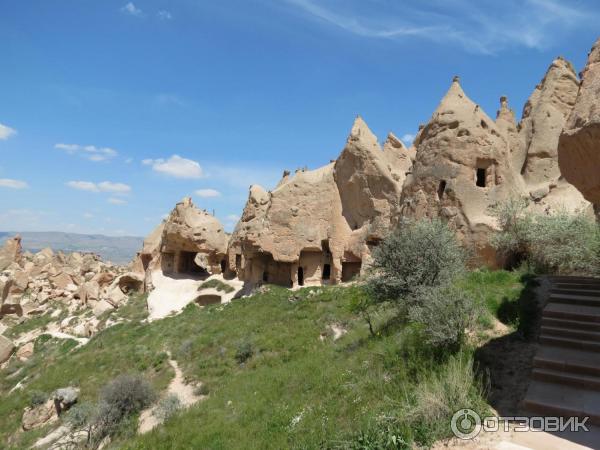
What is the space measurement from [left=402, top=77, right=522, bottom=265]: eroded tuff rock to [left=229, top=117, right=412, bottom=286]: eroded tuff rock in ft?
13.9

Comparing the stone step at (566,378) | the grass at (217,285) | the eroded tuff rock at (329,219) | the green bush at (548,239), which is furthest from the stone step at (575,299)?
the grass at (217,285)

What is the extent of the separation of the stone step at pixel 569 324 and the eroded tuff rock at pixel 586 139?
270cm

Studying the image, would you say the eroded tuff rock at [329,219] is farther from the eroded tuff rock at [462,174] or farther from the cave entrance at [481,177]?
the cave entrance at [481,177]

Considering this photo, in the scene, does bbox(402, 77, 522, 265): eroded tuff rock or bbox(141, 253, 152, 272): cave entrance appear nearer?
bbox(402, 77, 522, 265): eroded tuff rock

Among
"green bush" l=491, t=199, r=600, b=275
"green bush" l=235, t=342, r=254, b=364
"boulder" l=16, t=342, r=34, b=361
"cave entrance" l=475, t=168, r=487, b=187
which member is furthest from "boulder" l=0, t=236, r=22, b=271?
"green bush" l=491, t=199, r=600, b=275

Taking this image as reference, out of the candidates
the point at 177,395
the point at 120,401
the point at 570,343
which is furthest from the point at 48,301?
the point at 570,343

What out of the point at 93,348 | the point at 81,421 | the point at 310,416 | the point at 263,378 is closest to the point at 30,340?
the point at 93,348

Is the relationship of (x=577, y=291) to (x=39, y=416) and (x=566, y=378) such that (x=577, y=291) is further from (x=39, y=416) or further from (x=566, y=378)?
(x=39, y=416)

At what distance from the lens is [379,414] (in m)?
6.06

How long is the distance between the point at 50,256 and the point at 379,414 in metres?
51.8

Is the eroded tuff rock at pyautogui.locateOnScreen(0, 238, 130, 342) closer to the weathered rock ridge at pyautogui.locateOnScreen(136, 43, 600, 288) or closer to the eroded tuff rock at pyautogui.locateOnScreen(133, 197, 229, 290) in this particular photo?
the eroded tuff rock at pyautogui.locateOnScreen(133, 197, 229, 290)

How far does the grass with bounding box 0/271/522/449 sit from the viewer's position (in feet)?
19.4

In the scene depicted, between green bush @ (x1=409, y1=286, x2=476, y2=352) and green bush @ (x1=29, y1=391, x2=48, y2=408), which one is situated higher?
green bush @ (x1=409, y1=286, x2=476, y2=352)

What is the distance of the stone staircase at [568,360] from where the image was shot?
540 centimetres
